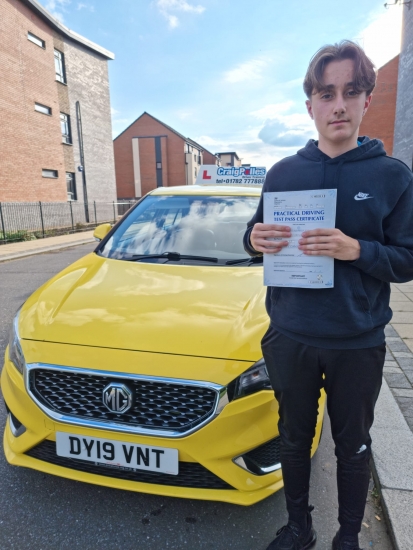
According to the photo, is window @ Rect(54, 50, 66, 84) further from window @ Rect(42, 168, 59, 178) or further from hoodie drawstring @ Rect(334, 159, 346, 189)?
hoodie drawstring @ Rect(334, 159, 346, 189)

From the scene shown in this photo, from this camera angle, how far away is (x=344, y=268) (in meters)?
1.41

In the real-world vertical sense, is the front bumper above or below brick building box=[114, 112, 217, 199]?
below

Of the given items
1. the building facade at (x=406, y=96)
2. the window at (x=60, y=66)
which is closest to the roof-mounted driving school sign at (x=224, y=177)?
the building facade at (x=406, y=96)

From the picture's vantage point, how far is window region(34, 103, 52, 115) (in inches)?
762

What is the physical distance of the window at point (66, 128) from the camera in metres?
21.9

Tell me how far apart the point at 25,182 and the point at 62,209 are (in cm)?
216

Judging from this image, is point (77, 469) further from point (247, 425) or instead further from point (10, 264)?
point (10, 264)

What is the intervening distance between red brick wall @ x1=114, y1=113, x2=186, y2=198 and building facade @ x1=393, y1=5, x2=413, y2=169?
3204 cm

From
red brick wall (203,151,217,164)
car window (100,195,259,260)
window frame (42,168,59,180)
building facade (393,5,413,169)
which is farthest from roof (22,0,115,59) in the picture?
red brick wall (203,151,217,164)

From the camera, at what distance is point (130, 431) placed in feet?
5.55

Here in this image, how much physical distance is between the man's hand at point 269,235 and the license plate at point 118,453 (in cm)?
95

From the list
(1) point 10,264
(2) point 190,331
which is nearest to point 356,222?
(2) point 190,331

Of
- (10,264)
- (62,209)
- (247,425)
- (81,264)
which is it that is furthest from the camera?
(62,209)

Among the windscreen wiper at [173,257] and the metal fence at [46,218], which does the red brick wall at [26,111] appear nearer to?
the metal fence at [46,218]
